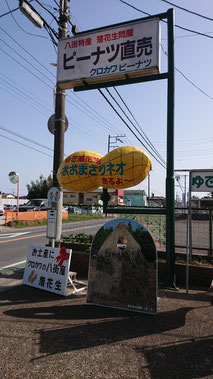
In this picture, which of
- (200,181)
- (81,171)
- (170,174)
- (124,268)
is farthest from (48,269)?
(200,181)

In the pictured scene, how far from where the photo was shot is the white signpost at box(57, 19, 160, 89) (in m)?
5.78

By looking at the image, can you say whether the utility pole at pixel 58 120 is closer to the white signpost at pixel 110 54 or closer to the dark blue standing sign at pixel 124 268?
the white signpost at pixel 110 54

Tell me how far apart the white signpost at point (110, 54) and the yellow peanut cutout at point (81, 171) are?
195 centimetres

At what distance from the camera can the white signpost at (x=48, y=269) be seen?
211 inches

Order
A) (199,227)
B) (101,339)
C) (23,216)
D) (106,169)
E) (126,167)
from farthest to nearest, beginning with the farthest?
(23,216)
(199,227)
(106,169)
(126,167)
(101,339)

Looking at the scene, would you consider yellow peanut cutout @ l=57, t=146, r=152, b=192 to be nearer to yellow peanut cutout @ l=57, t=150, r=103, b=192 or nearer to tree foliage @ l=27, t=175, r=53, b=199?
yellow peanut cutout @ l=57, t=150, r=103, b=192

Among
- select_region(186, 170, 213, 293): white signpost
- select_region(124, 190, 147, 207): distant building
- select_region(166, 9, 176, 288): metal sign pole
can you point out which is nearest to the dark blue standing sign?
select_region(166, 9, 176, 288): metal sign pole

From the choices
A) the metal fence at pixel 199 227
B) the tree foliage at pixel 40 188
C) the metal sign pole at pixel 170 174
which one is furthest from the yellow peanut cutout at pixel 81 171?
the tree foliage at pixel 40 188

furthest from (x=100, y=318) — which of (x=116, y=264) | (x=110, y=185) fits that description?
(x=110, y=185)

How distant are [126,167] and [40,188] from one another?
2165 inches

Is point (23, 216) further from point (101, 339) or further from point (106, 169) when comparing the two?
point (101, 339)

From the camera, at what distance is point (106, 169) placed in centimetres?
546

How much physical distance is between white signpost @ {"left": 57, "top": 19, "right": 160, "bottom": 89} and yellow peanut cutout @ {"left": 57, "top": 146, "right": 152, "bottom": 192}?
1.88 m

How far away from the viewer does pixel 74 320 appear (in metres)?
4.11
